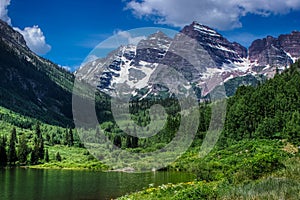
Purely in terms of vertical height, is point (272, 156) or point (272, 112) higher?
point (272, 112)

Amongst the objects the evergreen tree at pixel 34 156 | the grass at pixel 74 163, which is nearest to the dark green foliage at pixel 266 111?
the grass at pixel 74 163

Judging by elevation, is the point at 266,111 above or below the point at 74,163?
above

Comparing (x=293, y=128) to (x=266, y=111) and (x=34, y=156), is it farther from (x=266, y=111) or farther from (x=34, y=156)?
(x=34, y=156)

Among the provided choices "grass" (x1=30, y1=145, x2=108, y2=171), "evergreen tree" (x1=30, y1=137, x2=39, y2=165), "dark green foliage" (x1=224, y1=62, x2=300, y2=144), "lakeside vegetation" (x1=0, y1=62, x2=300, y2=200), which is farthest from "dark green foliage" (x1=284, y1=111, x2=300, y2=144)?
"evergreen tree" (x1=30, y1=137, x2=39, y2=165)

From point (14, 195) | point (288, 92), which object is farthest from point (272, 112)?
point (14, 195)

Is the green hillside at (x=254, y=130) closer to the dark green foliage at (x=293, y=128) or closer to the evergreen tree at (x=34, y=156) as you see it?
the dark green foliage at (x=293, y=128)

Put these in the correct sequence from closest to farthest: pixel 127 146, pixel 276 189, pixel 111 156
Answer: pixel 276 189 → pixel 111 156 → pixel 127 146

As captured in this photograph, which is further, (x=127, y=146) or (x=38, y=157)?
(x=127, y=146)

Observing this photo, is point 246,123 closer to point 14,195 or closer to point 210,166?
point 210,166

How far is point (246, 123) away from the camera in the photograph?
117000mm

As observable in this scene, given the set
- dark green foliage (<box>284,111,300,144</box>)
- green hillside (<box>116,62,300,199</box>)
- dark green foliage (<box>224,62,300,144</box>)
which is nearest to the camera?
green hillside (<box>116,62,300,199</box>)

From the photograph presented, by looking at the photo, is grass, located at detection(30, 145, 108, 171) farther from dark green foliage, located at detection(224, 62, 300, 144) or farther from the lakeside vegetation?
dark green foliage, located at detection(224, 62, 300, 144)

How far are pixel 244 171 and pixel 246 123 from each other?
297 feet

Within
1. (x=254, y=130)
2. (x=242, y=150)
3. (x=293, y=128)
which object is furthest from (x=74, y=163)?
(x=293, y=128)
